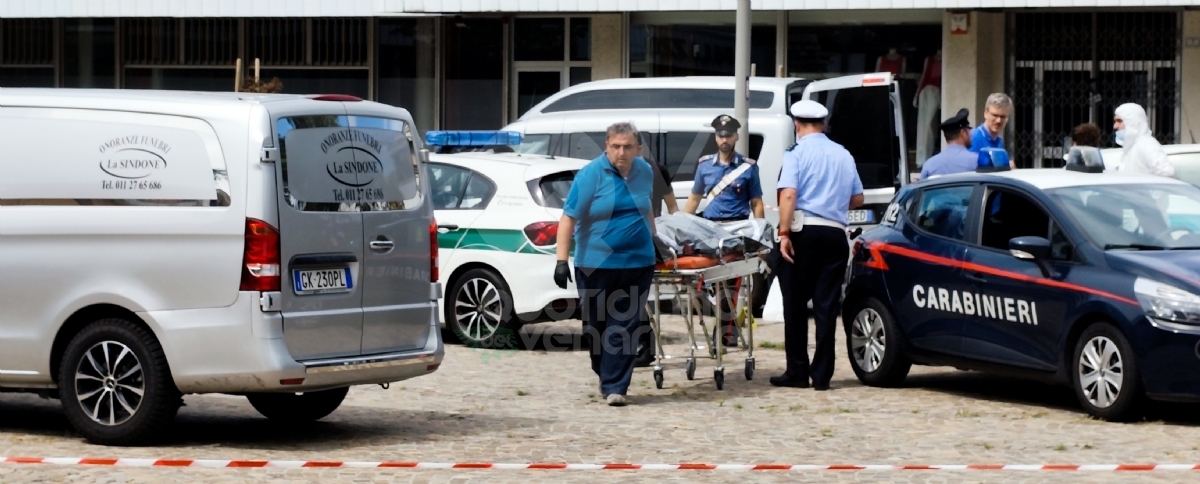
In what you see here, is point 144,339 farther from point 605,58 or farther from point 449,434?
point 605,58

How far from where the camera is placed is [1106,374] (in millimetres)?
9617

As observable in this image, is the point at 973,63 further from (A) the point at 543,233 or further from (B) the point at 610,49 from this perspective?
(A) the point at 543,233

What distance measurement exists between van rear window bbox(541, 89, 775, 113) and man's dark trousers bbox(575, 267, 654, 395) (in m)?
6.07

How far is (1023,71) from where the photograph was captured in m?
22.2

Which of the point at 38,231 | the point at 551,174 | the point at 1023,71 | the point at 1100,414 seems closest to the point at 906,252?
the point at 1100,414

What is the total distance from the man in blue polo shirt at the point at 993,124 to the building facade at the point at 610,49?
6.44 metres

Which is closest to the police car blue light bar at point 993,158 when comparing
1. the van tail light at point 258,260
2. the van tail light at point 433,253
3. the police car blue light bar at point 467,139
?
the police car blue light bar at point 467,139

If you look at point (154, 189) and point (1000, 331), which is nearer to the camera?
point (154, 189)

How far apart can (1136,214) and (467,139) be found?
19.4 feet

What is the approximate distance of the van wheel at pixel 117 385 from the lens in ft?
27.8

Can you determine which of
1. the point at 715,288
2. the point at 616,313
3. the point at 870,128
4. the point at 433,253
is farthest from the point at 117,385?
the point at 870,128

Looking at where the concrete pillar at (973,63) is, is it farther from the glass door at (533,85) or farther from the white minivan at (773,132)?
the white minivan at (773,132)

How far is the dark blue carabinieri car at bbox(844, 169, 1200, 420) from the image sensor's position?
9367mm

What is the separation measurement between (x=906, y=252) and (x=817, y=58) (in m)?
11.9
